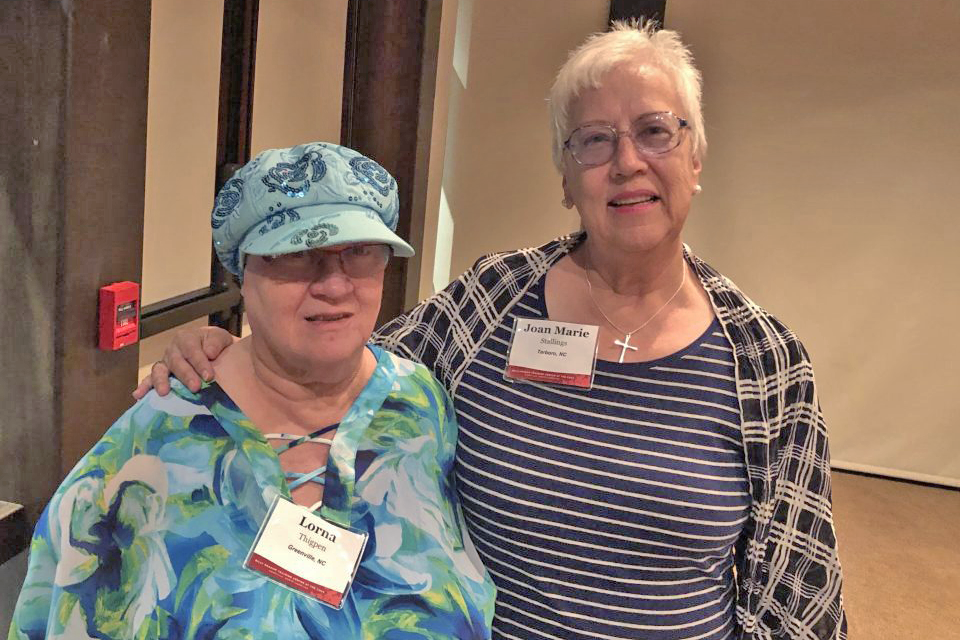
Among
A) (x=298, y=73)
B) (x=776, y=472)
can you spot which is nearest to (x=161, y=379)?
(x=776, y=472)

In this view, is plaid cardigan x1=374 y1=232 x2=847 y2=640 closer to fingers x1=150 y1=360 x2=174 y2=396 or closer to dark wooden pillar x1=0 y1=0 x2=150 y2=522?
fingers x1=150 y1=360 x2=174 y2=396

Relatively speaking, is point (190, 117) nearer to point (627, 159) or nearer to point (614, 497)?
point (627, 159)

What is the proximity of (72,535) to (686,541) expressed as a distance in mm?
987

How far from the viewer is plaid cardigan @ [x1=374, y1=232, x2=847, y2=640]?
55.5 inches

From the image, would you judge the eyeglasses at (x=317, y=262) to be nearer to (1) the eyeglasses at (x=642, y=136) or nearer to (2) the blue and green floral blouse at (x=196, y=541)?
(2) the blue and green floral blouse at (x=196, y=541)

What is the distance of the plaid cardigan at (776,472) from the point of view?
141 cm

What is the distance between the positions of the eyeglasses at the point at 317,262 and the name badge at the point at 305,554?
33cm

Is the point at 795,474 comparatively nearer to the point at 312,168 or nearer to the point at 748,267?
the point at 312,168

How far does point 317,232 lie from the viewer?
1.05m

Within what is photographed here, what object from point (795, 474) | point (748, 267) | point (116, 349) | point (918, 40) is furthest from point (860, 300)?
point (116, 349)

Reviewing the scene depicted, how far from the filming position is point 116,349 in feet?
6.07

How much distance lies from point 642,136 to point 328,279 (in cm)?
68

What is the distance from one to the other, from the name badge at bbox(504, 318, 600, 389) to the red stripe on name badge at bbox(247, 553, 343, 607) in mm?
547

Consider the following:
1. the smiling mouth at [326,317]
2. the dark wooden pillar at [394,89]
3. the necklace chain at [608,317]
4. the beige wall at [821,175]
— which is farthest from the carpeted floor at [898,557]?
the smiling mouth at [326,317]
